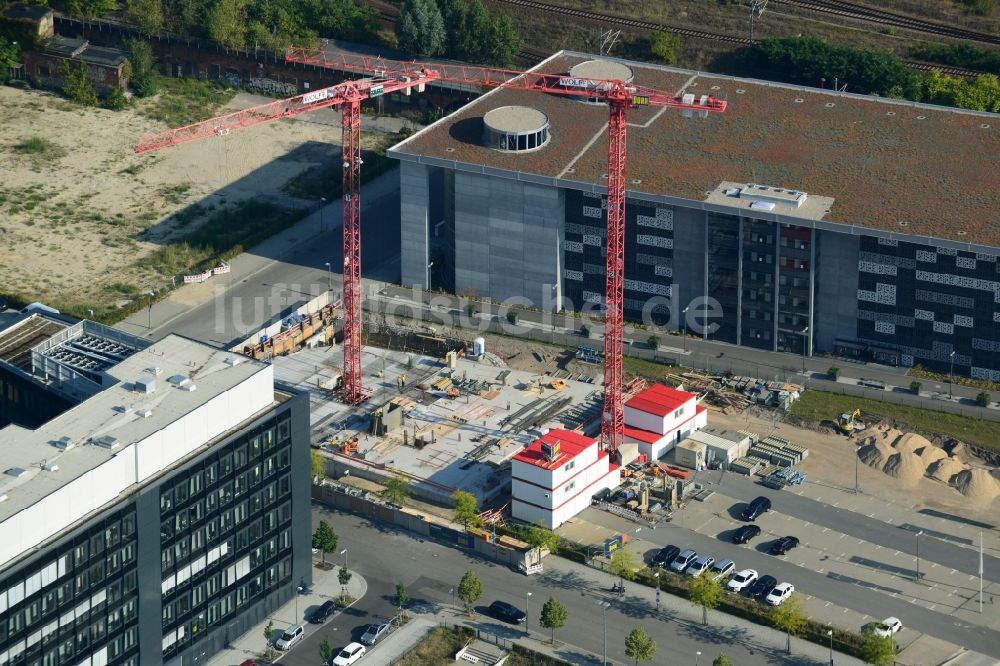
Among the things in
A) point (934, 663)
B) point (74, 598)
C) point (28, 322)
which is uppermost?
point (28, 322)

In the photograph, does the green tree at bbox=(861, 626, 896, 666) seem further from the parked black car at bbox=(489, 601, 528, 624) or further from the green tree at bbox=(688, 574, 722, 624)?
the parked black car at bbox=(489, 601, 528, 624)

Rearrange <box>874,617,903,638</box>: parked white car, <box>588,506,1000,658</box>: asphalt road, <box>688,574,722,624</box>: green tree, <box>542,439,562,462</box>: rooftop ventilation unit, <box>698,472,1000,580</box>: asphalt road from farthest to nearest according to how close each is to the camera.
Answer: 1. <box>542,439,562,462</box>: rooftop ventilation unit
2. <box>698,472,1000,580</box>: asphalt road
3. <box>588,506,1000,658</box>: asphalt road
4. <box>688,574,722,624</box>: green tree
5. <box>874,617,903,638</box>: parked white car

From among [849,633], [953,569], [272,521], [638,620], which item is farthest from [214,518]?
[953,569]

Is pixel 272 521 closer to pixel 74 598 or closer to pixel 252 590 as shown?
pixel 252 590

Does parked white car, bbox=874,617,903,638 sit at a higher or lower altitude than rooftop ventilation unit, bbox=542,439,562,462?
lower

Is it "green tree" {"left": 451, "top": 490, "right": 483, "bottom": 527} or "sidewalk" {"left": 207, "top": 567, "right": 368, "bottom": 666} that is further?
"green tree" {"left": 451, "top": 490, "right": 483, "bottom": 527}

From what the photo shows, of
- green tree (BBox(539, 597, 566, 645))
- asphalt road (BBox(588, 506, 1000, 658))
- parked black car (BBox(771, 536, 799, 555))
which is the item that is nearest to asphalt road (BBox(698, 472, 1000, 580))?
asphalt road (BBox(588, 506, 1000, 658))

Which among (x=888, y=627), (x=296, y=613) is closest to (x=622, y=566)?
(x=888, y=627)

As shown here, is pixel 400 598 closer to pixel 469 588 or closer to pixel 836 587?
pixel 469 588
